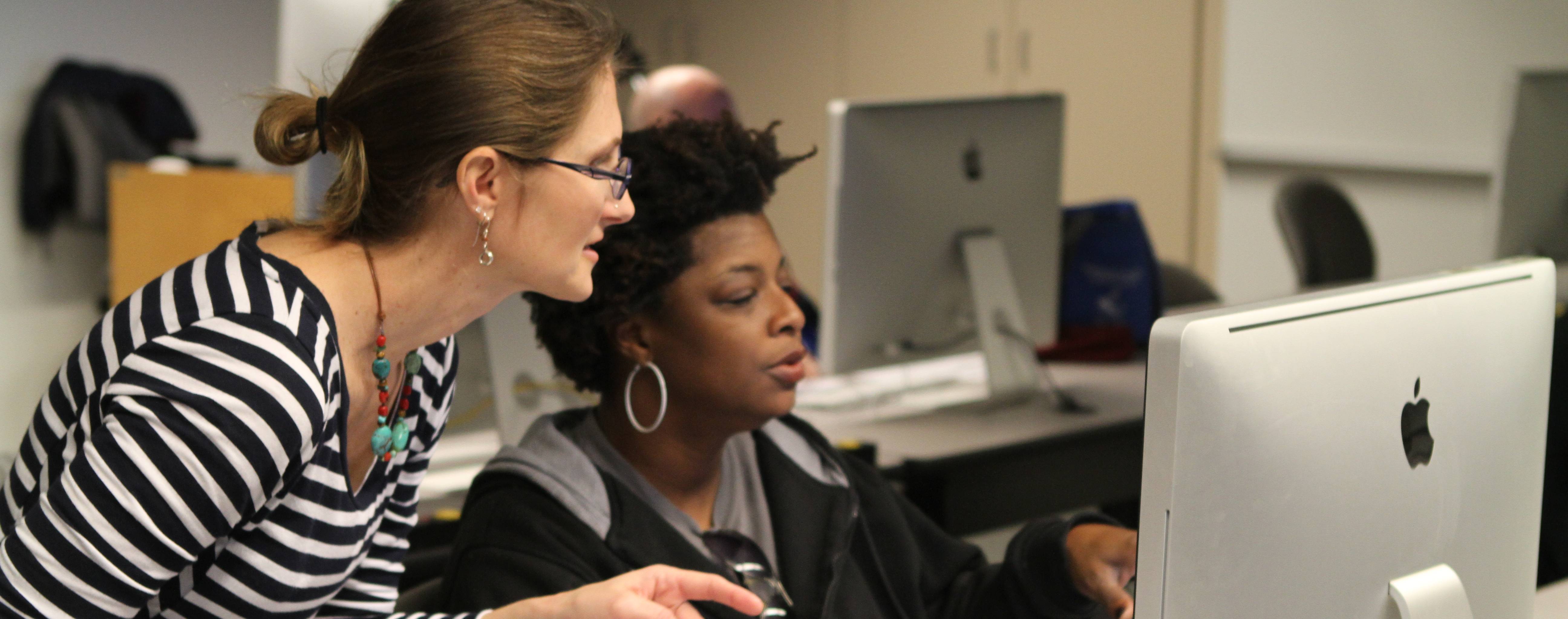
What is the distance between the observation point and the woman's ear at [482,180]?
902 millimetres

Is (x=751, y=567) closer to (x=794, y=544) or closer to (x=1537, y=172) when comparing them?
(x=794, y=544)

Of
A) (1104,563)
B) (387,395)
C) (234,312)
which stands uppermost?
(234,312)

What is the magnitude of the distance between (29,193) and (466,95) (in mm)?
4694

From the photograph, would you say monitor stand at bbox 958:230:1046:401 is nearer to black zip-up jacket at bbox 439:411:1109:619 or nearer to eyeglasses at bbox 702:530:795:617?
black zip-up jacket at bbox 439:411:1109:619

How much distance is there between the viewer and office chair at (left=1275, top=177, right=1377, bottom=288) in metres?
3.06

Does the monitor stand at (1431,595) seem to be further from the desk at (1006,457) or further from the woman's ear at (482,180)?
the desk at (1006,457)

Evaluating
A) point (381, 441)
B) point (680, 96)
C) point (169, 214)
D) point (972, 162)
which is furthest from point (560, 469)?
point (169, 214)

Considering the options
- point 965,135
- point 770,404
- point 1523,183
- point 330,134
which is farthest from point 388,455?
point 1523,183

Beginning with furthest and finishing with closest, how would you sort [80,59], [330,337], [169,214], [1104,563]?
[80,59] < [169,214] < [1104,563] < [330,337]

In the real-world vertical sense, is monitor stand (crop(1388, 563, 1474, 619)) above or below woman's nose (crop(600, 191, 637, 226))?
below

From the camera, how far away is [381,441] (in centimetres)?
97

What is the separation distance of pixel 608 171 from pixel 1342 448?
55 centimetres

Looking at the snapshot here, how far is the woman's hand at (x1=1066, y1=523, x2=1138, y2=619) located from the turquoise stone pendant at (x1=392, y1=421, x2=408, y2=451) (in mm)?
590

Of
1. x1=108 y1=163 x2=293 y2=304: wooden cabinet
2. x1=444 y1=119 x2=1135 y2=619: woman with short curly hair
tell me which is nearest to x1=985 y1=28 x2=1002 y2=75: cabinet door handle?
x1=108 y1=163 x2=293 y2=304: wooden cabinet
